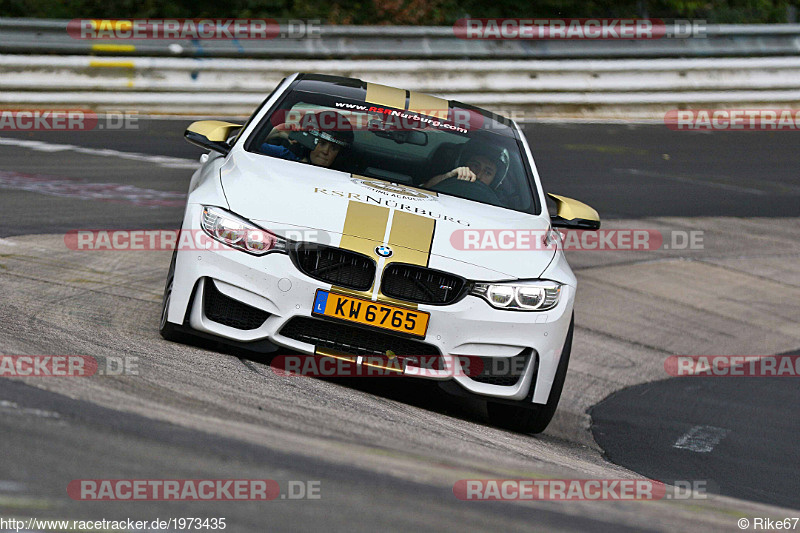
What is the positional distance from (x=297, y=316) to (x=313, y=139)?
1.46 m

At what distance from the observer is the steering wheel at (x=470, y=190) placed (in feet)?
20.5

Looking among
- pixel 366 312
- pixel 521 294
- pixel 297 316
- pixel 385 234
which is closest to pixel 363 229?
pixel 385 234

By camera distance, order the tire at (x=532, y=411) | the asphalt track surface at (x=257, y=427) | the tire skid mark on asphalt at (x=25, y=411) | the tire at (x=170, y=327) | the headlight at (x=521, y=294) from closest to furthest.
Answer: the asphalt track surface at (x=257, y=427), the tire skid mark on asphalt at (x=25, y=411), the headlight at (x=521, y=294), the tire at (x=170, y=327), the tire at (x=532, y=411)

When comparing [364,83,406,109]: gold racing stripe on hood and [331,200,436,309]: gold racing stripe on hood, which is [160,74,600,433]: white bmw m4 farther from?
[364,83,406,109]: gold racing stripe on hood

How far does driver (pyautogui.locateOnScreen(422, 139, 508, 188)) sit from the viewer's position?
641 cm

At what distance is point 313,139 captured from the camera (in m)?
6.37

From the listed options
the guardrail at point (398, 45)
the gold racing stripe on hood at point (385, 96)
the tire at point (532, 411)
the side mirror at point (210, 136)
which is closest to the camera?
the tire at point (532, 411)

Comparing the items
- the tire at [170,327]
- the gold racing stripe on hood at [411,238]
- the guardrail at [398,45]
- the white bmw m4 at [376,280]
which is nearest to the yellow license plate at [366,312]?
the white bmw m4 at [376,280]

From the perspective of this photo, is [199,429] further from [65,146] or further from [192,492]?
[65,146]

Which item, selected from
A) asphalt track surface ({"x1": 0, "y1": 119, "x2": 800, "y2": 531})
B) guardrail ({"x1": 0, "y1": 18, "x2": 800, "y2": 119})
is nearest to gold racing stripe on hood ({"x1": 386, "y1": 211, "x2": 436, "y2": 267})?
asphalt track surface ({"x1": 0, "y1": 119, "x2": 800, "y2": 531})

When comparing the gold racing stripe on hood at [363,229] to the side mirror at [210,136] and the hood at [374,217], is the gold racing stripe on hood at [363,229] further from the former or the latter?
the side mirror at [210,136]

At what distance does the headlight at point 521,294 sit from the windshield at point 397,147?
874mm

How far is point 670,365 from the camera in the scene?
785 centimetres

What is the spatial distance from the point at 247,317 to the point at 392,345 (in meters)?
0.71
